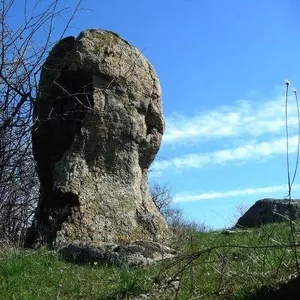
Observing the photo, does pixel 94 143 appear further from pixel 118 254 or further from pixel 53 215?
pixel 118 254

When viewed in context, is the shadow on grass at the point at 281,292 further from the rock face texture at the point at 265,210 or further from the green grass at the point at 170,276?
the rock face texture at the point at 265,210

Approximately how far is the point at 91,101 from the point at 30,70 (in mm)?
1237

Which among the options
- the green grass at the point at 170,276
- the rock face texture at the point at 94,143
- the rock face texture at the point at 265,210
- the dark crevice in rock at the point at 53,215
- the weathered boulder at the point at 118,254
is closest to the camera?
the green grass at the point at 170,276

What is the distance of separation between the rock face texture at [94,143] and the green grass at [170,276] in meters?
2.33

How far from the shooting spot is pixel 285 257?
5.53 metres

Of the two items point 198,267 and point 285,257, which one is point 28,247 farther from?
point 285,257

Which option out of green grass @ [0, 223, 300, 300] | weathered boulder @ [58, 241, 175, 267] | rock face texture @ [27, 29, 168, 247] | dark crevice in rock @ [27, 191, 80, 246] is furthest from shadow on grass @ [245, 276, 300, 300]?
dark crevice in rock @ [27, 191, 80, 246]

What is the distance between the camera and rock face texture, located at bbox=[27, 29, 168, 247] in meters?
10.2

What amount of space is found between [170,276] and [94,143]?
489 centimetres

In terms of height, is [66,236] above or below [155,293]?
above

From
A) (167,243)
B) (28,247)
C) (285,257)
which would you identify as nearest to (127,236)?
(167,243)

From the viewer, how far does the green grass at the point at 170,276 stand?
5.11m

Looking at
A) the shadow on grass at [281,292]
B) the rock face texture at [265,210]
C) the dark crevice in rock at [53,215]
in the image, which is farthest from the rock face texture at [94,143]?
the shadow on grass at [281,292]

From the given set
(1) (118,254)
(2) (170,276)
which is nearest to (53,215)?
(1) (118,254)
